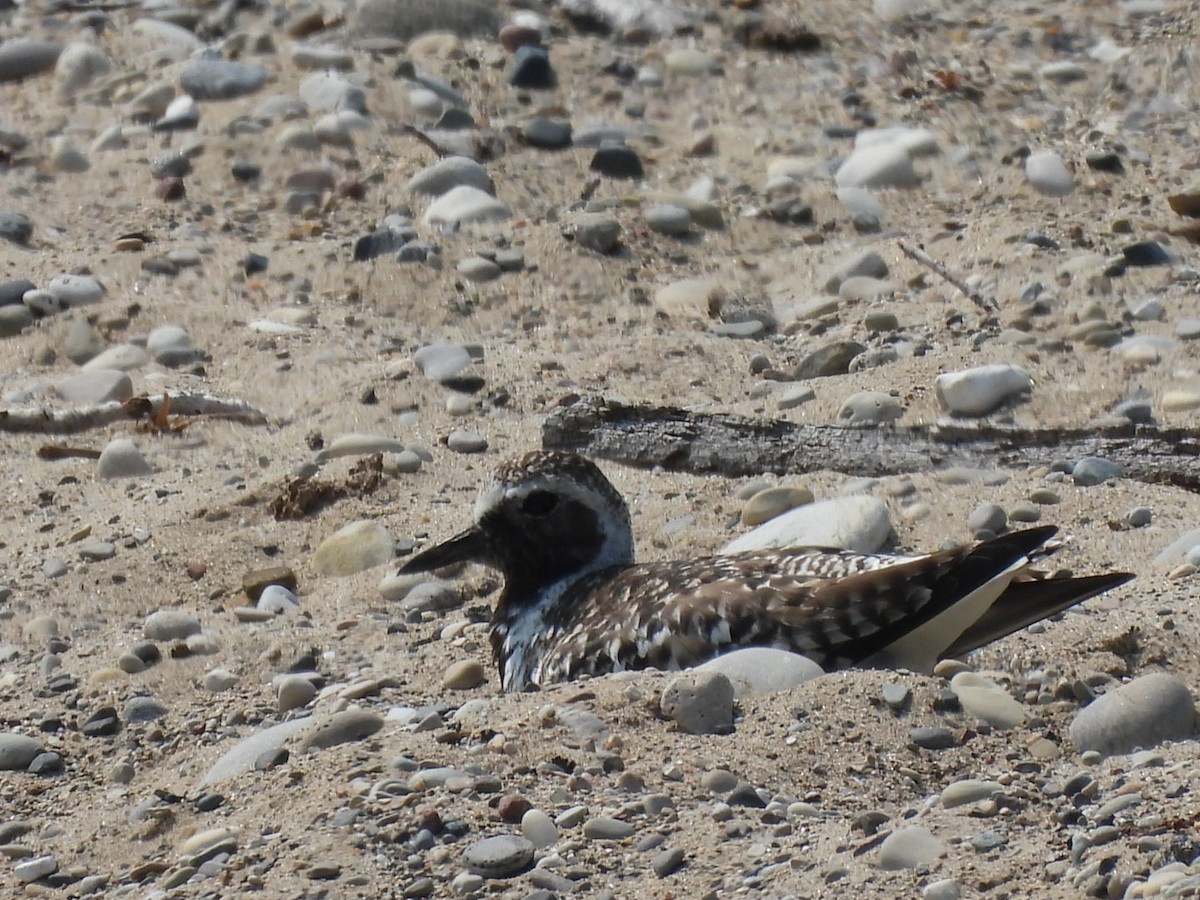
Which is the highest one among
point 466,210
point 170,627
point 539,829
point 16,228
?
point 539,829

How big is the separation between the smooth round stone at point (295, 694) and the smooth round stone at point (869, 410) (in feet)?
6.89

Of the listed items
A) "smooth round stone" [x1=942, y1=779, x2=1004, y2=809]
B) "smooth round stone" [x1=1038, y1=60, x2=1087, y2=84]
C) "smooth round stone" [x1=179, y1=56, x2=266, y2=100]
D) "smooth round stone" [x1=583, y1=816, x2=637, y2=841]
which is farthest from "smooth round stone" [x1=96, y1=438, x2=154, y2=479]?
"smooth round stone" [x1=1038, y1=60, x2=1087, y2=84]

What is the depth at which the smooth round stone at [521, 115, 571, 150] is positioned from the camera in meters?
8.73

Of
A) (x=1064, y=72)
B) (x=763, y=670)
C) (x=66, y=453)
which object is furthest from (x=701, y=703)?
(x=1064, y=72)

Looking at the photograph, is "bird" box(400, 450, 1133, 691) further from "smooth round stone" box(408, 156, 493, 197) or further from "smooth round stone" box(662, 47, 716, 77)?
"smooth round stone" box(662, 47, 716, 77)

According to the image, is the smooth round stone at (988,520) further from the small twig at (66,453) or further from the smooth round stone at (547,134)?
the smooth round stone at (547,134)

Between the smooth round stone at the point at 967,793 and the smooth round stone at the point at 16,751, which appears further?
the smooth round stone at the point at 16,751

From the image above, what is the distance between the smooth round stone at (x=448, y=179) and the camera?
837 cm

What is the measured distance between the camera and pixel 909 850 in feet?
11.1

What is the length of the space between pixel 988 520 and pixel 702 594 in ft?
3.92

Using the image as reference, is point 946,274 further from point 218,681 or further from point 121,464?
point 218,681

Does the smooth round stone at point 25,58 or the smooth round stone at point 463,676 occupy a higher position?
the smooth round stone at point 463,676

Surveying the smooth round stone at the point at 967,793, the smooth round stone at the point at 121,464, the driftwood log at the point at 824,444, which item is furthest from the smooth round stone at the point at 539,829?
the smooth round stone at the point at 121,464

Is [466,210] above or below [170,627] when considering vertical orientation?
below
